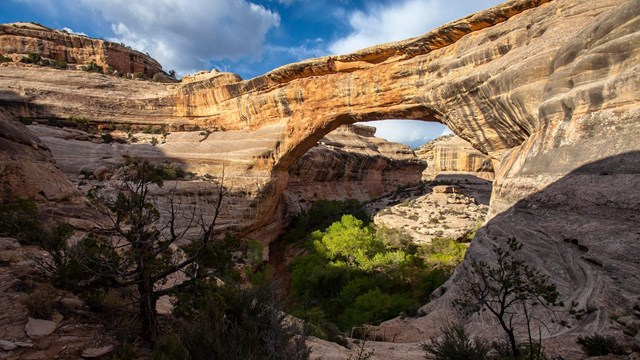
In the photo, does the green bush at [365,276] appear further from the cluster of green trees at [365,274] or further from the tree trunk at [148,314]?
the tree trunk at [148,314]

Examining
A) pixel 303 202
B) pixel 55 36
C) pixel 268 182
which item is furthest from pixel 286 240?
pixel 55 36

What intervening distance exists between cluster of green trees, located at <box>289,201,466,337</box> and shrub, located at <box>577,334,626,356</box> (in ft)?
19.0

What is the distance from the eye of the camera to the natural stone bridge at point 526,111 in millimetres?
6570

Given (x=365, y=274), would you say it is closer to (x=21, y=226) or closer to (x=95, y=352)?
(x=21, y=226)

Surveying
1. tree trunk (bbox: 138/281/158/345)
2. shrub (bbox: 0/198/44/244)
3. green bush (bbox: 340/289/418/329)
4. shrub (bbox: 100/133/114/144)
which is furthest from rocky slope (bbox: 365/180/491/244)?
shrub (bbox: 100/133/114/144)

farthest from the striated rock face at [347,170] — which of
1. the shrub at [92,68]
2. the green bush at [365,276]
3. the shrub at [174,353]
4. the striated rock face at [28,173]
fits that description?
the shrub at [174,353]

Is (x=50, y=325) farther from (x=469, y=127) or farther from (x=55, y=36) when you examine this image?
(x=55, y=36)

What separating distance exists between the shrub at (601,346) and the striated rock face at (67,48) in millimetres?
36938

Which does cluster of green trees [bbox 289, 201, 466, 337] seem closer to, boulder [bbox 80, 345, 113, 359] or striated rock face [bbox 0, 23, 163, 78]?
boulder [bbox 80, 345, 113, 359]

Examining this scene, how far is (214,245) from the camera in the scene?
516 cm

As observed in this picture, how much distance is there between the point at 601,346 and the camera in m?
4.48

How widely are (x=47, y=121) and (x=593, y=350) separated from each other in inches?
1047

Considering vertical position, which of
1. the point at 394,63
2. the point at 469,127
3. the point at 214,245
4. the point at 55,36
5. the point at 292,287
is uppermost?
the point at 55,36

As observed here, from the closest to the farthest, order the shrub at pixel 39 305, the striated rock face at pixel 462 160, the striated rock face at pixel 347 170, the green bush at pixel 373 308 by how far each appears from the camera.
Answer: the shrub at pixel 39 305
the green bush at pixel 373 308
the striated rock face at pixel 347 170
the striated rock face at pixel 462 160
